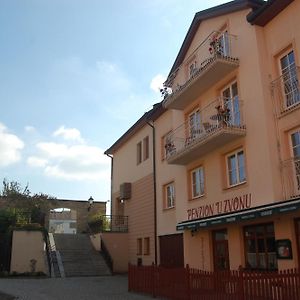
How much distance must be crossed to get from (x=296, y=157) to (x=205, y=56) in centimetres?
696

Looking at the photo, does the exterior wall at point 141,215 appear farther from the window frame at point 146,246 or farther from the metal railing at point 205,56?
the metal railing at point 205,56

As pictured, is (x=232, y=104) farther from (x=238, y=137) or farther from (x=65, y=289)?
(x=65, y=289)

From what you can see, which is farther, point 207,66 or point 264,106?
point 207,66

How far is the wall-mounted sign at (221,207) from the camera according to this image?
1528 centimetres

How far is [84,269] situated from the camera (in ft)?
82.9

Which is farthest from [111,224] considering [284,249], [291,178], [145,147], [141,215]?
[291,178]

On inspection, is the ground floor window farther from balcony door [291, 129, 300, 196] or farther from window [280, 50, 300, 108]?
window [280, 50, 300, 108]

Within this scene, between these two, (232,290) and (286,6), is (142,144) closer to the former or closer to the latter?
(286,6)

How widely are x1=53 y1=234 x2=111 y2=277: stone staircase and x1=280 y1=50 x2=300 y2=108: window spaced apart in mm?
15750

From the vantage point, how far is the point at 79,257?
27125 millimetres

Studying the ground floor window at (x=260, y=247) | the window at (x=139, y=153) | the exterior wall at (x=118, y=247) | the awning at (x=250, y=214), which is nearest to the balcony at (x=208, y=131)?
the awning at (x=250, y=214)

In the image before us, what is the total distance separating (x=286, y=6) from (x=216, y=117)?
4.63m

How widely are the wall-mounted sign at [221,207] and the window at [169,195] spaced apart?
3.94 m

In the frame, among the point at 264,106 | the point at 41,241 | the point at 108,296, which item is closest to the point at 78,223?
the point at 41,241
